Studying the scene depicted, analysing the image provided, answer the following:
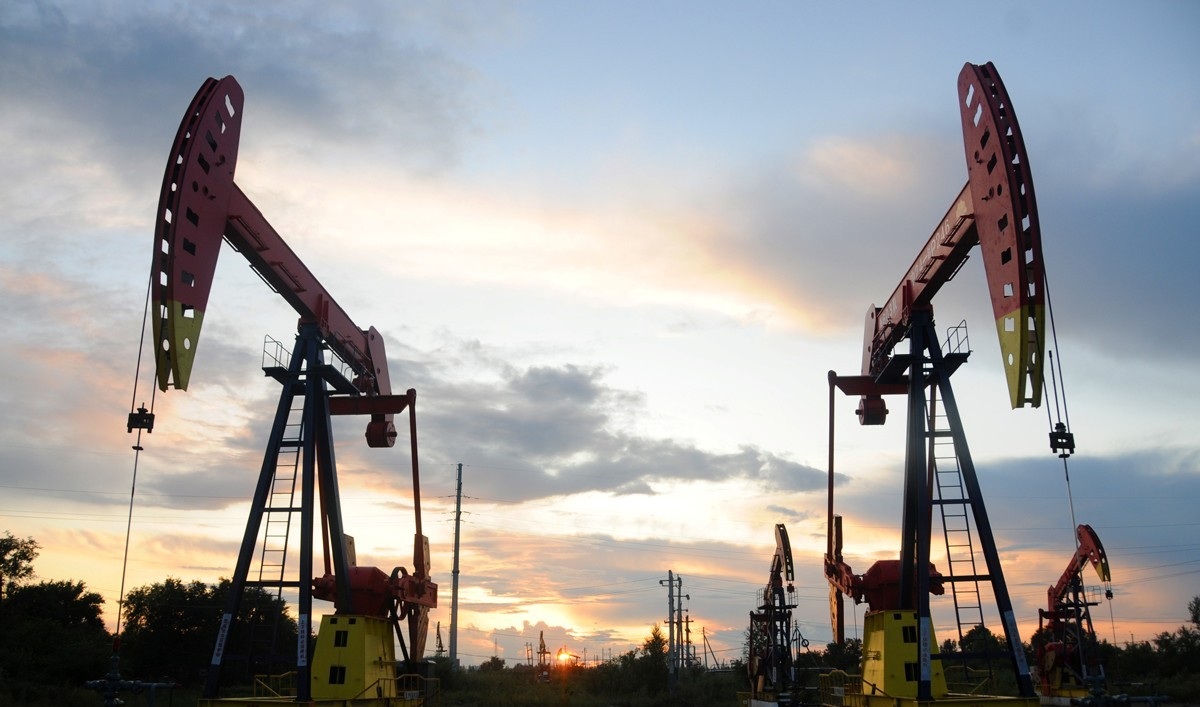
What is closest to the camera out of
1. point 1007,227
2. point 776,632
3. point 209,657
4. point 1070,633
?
point 1007,227

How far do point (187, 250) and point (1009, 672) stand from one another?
3538cm

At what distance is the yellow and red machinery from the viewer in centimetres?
2500

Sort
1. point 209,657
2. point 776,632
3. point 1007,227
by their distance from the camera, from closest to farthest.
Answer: point 1007,227
point 776,632
point 209,657

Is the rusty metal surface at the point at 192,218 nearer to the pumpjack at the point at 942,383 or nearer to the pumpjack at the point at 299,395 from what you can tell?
the pumpjack at the point at 299,395

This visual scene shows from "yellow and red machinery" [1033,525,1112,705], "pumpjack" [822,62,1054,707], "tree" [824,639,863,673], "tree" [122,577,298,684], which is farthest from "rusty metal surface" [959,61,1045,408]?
"tree" [122,577,298,684]

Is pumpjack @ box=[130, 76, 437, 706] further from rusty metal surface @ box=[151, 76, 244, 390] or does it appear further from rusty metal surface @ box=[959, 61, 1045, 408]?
rusty metal surface @ box=[959, 61, 1045, 408]

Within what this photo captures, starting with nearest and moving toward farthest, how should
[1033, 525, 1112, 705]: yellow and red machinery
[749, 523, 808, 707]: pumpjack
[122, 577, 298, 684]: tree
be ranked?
[749, 523, 808, 707]: pumpjack < [1033, 525, 1112, 705]: yellow and red machinery < [122, 577, 298, 684]: tree

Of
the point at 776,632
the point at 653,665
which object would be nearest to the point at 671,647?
the point at 653,665

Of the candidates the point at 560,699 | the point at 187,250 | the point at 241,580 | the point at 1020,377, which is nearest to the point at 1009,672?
the point at 560,699

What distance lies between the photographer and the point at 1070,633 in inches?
1067

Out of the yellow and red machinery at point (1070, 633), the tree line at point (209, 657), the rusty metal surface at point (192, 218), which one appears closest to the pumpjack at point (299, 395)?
the rusty metal surface at point (192, 218)

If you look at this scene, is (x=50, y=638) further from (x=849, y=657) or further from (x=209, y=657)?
(x=849, y=657)

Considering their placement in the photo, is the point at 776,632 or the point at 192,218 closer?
the point at 192,218

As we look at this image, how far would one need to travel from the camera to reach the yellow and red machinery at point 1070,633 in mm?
25000
